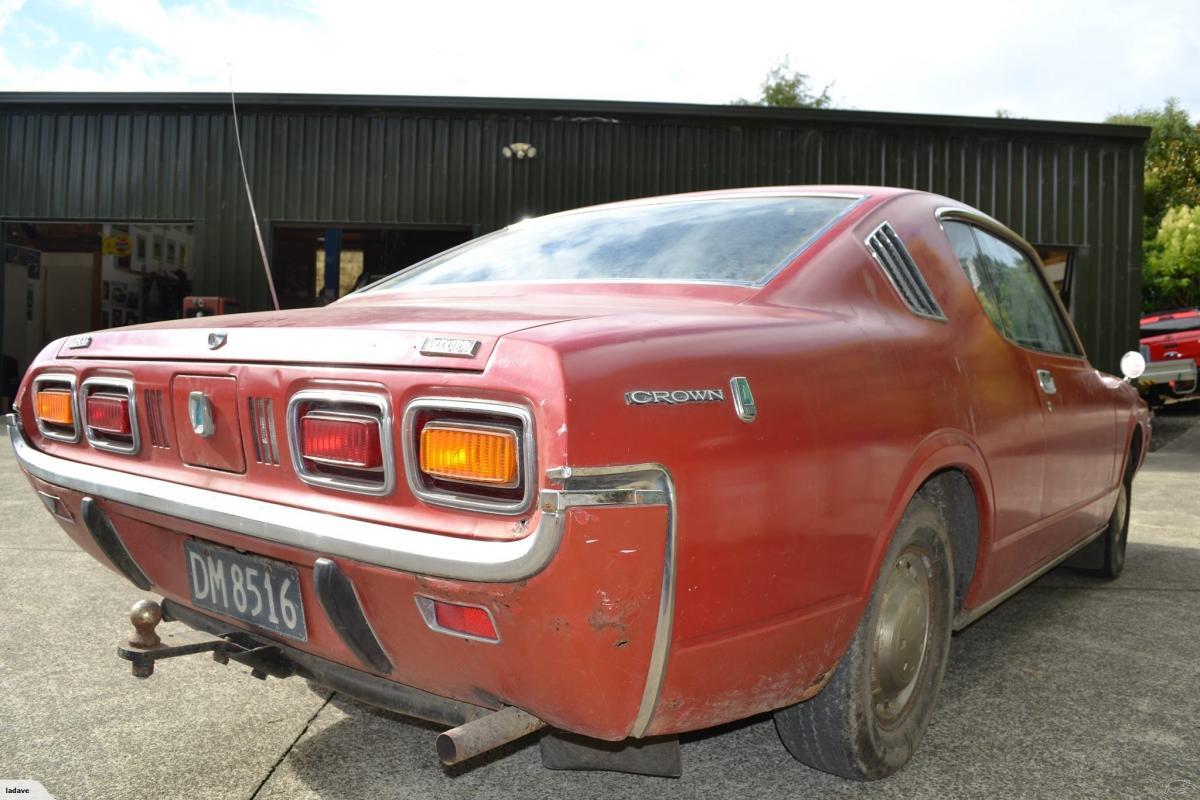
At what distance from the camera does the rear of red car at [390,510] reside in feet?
4.77

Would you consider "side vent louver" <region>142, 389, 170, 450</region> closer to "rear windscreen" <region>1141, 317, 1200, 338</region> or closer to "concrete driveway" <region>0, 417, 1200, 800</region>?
"concrete driveway" <region>0, 417, 1200, 800</region>

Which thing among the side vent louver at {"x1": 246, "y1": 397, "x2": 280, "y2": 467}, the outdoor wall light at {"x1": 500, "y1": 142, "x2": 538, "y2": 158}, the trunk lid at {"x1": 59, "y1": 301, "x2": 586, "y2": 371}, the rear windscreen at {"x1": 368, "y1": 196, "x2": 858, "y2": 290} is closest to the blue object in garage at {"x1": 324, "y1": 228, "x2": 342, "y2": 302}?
the outdoor wall light at {"x1": 500, "y1": 142, "x2": 538, "y2": 158}

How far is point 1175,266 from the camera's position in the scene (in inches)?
979

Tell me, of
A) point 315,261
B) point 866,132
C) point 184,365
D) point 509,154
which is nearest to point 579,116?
point 509,154

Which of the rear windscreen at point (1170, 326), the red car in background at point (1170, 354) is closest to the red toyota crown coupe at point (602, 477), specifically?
the red car in background at point (1170, 354)

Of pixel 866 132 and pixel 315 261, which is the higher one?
pixel 866 132

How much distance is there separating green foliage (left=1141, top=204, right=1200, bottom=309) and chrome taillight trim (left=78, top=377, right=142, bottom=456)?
27.0 m

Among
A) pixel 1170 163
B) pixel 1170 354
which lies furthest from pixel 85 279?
pixel 1170 163

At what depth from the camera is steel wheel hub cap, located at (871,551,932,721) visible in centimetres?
216

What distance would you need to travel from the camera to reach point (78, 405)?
2.28 m

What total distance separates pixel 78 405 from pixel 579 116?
10.5 m

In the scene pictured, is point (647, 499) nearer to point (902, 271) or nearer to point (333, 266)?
point (902, 271)

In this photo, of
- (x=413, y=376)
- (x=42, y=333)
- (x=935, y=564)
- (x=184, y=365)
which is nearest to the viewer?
(x=413, y=376)

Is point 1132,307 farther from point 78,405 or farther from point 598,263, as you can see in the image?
point 78,405
